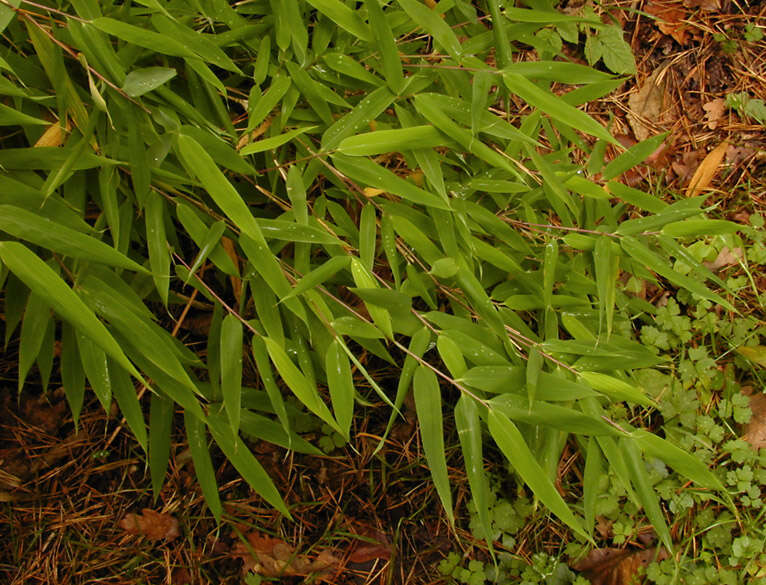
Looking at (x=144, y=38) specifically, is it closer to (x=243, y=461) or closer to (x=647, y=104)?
(x=243, y=461)

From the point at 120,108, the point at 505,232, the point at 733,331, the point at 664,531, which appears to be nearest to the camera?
the point at 120,108

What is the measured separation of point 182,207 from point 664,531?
966mm

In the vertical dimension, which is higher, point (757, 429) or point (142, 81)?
point (142, 81)

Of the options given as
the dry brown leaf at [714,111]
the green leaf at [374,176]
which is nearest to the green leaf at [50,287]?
the green leaf at [374,176]

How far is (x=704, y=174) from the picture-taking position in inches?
63.6

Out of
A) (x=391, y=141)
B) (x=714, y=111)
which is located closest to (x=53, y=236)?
(x=391, y=141)

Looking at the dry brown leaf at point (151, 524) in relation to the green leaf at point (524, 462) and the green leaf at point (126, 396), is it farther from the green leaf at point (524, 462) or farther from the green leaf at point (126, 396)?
the green leaf at point (524, 462)

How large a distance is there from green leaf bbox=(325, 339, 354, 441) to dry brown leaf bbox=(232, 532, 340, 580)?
→ 1.85ft

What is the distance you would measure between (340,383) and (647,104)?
126cm

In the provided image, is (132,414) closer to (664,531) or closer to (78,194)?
(78,194)

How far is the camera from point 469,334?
108 cm

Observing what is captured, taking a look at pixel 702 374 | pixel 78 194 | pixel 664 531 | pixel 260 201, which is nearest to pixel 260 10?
pixel 260 201

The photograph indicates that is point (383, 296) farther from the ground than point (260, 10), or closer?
closer

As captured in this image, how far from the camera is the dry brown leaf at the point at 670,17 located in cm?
168
